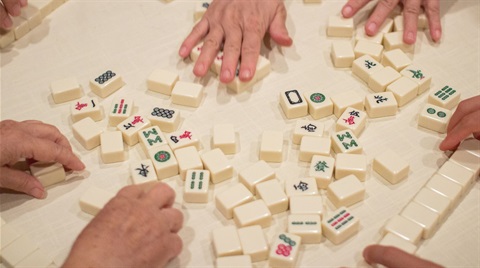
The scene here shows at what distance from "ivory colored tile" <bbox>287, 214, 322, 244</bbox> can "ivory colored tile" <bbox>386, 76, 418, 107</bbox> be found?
56 cm

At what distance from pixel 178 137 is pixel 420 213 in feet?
2.47

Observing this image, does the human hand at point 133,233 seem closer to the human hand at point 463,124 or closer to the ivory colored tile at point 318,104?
the ivory colored tile at point 318,104

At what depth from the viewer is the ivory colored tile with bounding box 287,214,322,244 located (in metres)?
1.68

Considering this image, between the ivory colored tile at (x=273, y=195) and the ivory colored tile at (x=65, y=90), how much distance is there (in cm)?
73

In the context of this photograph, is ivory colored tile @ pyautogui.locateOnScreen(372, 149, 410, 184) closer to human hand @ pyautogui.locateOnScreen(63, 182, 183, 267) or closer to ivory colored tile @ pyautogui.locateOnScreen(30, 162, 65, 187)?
human hand @ pyautogui.locateOnScreen(63, 182, 183, 267)

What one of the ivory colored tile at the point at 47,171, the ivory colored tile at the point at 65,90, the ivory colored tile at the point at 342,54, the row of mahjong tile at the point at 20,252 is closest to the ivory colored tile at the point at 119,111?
the ivory colored tile at the point at 65,90

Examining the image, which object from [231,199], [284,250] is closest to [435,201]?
[284,250]

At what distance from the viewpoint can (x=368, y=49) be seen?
2195 millimetres

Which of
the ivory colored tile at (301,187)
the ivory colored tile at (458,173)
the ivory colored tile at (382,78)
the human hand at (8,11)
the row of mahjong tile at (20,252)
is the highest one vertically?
the human hand at (8,11)

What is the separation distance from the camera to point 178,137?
6.37ft

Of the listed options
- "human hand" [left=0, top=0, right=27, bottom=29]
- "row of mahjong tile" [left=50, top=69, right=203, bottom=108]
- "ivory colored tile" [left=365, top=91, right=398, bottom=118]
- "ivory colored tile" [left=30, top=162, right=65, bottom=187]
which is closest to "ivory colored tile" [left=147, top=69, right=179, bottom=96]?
"row of mahjong tile" [left=50, top=69, right=203, bottom=108]

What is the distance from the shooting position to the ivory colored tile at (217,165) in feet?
6.05

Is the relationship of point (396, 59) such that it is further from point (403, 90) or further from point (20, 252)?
point (20, 252)

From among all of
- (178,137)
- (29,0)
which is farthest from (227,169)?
(29,0)
